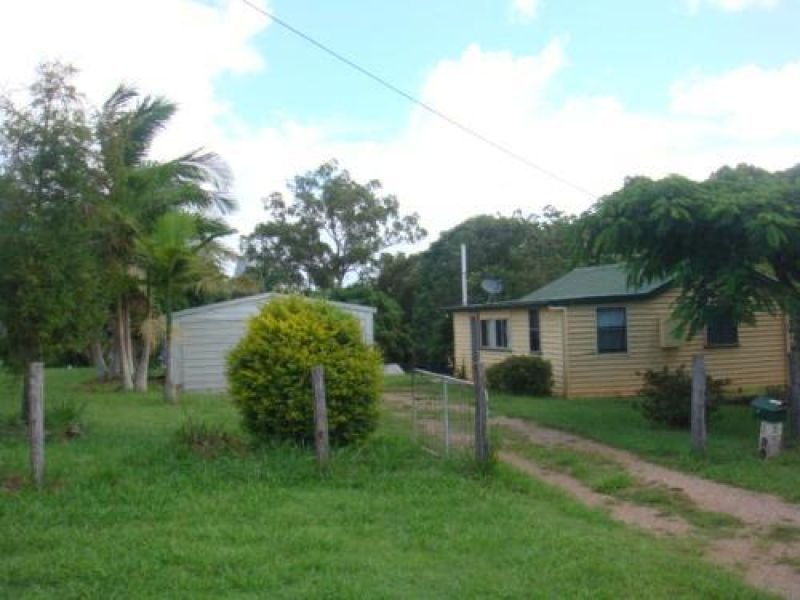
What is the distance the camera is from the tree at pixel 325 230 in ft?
128

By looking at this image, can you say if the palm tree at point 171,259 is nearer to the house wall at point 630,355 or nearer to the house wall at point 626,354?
the house wall at point 626,354

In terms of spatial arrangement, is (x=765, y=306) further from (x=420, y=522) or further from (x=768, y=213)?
(x=420, y=522)

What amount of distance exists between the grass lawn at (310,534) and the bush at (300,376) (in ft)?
1.50

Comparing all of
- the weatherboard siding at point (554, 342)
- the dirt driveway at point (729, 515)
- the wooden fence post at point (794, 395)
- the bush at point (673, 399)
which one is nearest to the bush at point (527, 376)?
the weatherboard siding at point (554, 342)

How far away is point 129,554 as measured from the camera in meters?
5.46

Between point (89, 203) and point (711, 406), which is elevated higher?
point (89, 203)

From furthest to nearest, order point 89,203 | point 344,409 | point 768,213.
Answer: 1. point 89,203
2. point 768,213
3. point 344,409

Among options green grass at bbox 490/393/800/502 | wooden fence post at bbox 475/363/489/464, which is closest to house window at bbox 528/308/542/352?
green grass at bbox 490/393/800/502

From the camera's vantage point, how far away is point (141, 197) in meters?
18.1

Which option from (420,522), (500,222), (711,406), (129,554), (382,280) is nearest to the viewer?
(129,554)

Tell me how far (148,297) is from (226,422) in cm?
870

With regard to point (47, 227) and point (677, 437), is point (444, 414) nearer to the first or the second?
point (677, 437)

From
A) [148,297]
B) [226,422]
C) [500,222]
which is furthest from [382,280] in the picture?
[226,422]

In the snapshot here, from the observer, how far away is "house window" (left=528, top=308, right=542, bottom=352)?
796 inches
